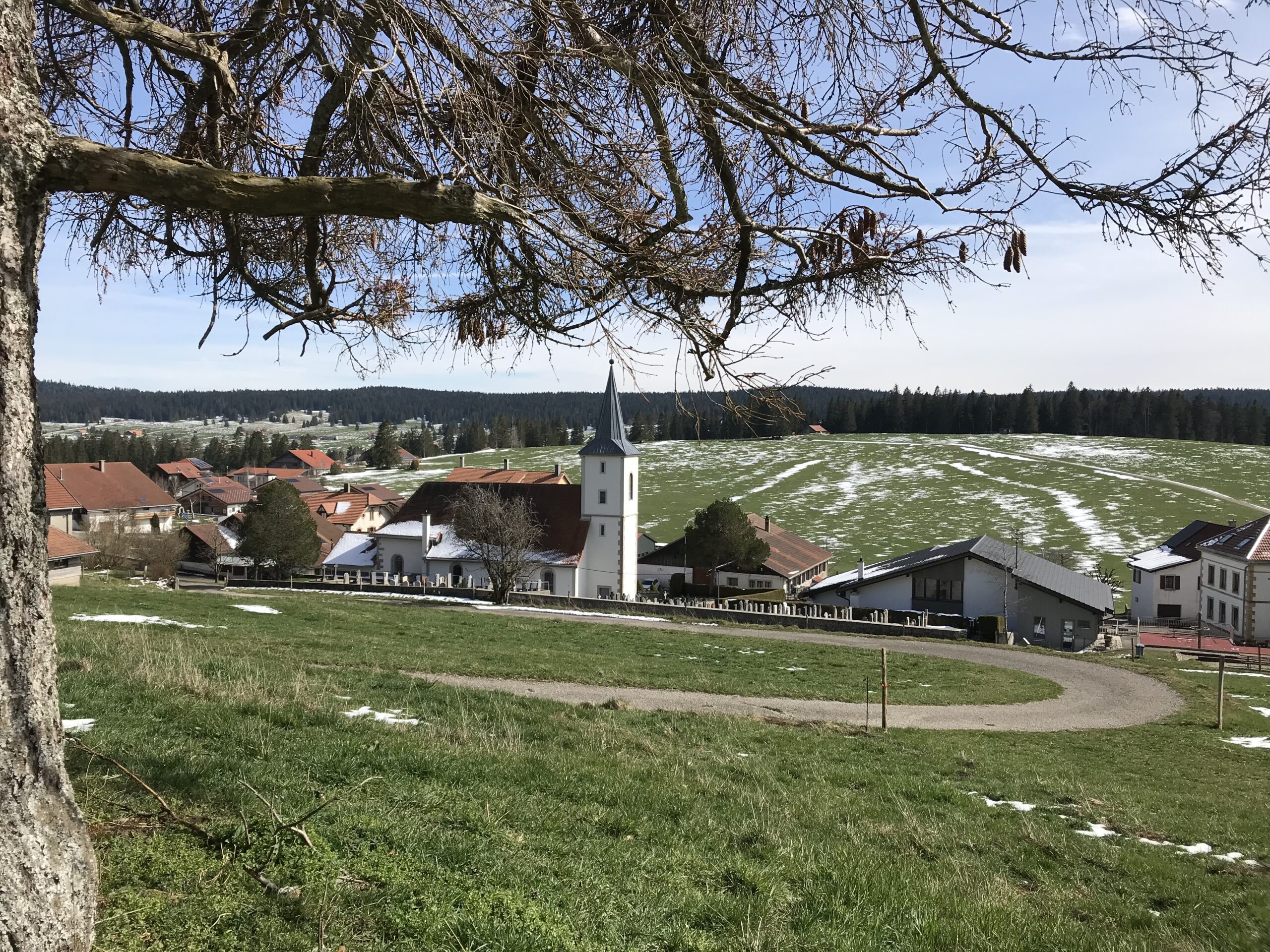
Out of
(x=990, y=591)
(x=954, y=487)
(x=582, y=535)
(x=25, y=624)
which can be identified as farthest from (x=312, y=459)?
(x=25, y=624)

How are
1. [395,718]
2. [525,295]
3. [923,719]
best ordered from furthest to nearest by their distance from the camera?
1. [923,719]
2. [395,718]
3. [525,295]

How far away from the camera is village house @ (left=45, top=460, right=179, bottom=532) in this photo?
223 ft

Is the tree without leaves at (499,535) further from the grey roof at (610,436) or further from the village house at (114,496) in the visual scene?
the village house at (114,496)

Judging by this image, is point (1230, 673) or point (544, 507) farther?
point (544, 507)

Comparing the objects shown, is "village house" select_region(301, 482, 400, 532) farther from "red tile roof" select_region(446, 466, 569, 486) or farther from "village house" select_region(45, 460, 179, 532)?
"red tile roof" select_region(446, 466, 569, 486)

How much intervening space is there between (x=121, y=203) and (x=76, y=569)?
3937 centimetres

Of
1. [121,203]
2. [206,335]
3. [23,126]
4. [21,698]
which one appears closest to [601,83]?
[23,126]

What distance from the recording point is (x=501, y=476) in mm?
63062

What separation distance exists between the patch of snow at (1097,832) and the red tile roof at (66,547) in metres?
39.6

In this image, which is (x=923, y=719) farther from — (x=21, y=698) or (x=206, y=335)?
(x=21, y=698)

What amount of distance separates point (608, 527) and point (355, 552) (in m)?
19.2

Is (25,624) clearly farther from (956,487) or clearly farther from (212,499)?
(212,499)

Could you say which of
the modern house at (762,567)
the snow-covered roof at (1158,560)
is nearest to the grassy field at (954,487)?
the snow-covered roof at (1158,560)

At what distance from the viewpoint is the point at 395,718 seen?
859 centimetres
